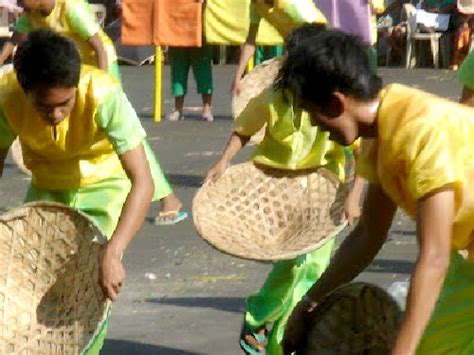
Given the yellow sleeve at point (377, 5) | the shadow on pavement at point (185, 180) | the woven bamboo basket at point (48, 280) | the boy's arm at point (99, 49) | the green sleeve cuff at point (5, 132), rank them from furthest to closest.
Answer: the yellow sleeve at point (377, 5)
the shadow on pavement at point (185, 180)
the boy's arm at point (99, 49)
the green sleeve cuff at point (5, 132)
the woven bamboo basket at point (48, 280)

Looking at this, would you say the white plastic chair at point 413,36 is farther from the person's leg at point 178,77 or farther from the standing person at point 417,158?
the standing person at point 417,158

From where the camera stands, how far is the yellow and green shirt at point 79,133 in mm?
5332

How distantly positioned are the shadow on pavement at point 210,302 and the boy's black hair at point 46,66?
252 centimetres

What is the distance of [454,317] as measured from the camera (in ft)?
13.1

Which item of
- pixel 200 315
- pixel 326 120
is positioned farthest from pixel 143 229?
pixel 326 120

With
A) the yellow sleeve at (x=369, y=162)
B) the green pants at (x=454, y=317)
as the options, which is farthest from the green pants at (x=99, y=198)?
the green pants at (x=454, y=317)

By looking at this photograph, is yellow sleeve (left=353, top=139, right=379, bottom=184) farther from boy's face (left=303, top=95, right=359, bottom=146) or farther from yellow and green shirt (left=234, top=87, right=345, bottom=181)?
yellow and green shirt (left=234, top=87, right=345, bottom=181)

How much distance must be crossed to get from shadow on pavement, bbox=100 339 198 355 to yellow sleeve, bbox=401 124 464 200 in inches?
123

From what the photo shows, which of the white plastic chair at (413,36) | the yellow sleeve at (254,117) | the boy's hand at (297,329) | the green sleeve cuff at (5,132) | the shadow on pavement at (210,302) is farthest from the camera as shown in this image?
the white plastic chair at (413,36)

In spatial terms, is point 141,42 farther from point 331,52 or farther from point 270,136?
point 331,52

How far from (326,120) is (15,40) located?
6949 millimetres

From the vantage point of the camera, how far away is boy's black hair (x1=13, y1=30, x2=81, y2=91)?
5.09 m

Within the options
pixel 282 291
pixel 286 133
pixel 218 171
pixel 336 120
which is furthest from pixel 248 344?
pixel 336 120

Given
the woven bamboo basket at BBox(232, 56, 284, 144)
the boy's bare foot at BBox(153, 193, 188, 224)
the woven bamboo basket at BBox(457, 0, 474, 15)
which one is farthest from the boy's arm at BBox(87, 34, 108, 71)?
the woven bamboo basket at BBox(457, 0, 474, 15)
